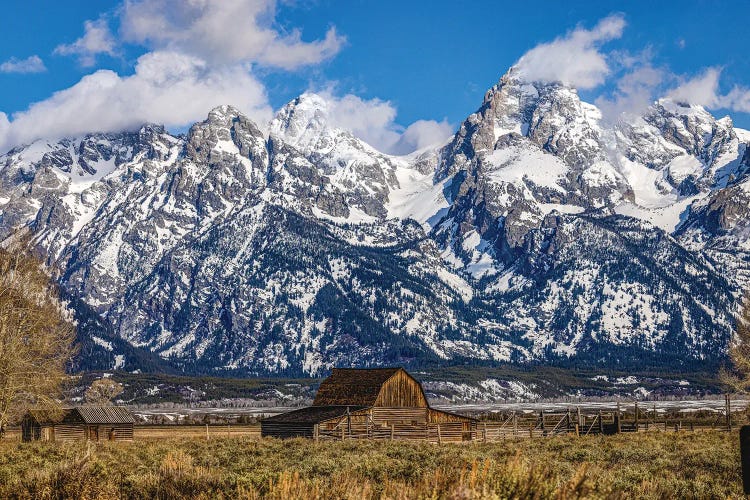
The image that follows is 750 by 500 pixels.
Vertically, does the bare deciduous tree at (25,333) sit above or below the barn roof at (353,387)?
above

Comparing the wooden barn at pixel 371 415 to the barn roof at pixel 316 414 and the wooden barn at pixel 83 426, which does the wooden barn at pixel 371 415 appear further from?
the wooden barn at pixel 83 426

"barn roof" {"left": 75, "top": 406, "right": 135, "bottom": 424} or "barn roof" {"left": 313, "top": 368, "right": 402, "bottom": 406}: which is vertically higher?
"barn roof" {"left": 313, "top": 368, "right": 402, "bottom": 406}

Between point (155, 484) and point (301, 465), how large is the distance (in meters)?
9.12

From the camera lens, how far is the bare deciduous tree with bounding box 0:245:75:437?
36875 mm

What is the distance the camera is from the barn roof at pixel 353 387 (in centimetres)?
6681

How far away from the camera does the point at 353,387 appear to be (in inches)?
2719

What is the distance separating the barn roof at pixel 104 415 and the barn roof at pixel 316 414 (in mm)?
10309

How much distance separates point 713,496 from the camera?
61.9 ft

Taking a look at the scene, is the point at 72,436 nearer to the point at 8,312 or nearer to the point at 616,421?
the point at 8,312

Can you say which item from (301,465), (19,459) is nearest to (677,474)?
→ (301,465)

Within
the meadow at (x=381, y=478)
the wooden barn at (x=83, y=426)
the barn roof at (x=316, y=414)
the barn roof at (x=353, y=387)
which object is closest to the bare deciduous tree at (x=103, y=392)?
the wooden barn at (x=83, y=426)

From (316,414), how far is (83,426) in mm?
16137

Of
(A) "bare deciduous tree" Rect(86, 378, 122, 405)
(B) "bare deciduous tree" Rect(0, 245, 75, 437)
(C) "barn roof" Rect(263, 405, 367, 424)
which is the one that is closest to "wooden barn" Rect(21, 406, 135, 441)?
(C) "barn roof" Rect(263, 405, 367, 424)

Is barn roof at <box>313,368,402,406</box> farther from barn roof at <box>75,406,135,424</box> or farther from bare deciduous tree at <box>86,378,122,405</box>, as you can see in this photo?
bare deciduous tree at <box>86,378,122,405</box>
